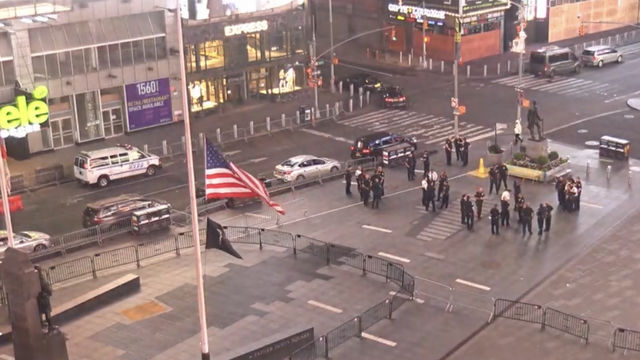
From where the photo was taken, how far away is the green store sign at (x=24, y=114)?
52188mm

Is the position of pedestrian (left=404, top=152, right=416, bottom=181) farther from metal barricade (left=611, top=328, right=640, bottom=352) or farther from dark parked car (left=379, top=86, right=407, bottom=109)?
metal barricade (left=611, top=328, right=640, bottom=352)

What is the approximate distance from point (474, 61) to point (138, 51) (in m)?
32.3

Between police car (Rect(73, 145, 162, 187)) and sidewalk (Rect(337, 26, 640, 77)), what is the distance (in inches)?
1272

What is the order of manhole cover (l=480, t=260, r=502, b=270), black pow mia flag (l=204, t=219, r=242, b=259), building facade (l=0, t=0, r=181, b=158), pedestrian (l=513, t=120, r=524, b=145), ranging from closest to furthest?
black pow mia flag (l=204, t=219, r=242, b=259), manhole cover (l=480, t=260, r=502, b=270), pedestrian (l=513, t=120, r=524, b=145), building facade (l=0, t=0, r=181, b=158)

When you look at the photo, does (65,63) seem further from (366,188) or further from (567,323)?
(567,323)

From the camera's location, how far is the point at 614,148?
2088 inches

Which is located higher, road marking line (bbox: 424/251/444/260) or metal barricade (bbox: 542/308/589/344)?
metal barricade (bbox: 542/308/589/344)

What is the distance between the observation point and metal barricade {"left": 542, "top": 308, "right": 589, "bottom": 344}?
3169 cm

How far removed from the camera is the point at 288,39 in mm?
73312

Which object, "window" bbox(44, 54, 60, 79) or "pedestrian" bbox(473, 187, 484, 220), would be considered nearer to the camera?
"pedestrian" bbox(473, 187, 484, 220)

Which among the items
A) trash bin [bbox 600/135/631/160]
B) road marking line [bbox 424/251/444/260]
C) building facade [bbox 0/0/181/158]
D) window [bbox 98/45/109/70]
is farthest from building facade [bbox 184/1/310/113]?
road marking line [bbox 424/251/444/260]

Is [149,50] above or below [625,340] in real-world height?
above

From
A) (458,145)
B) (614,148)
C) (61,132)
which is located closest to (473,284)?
(458,145)

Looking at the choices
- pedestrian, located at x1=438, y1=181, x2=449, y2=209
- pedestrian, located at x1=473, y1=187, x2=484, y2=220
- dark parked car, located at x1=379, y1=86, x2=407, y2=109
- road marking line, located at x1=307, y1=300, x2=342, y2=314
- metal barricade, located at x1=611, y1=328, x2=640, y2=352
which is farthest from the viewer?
dark parked car, located at x1=379, y1=86, x2=407, y2=109
